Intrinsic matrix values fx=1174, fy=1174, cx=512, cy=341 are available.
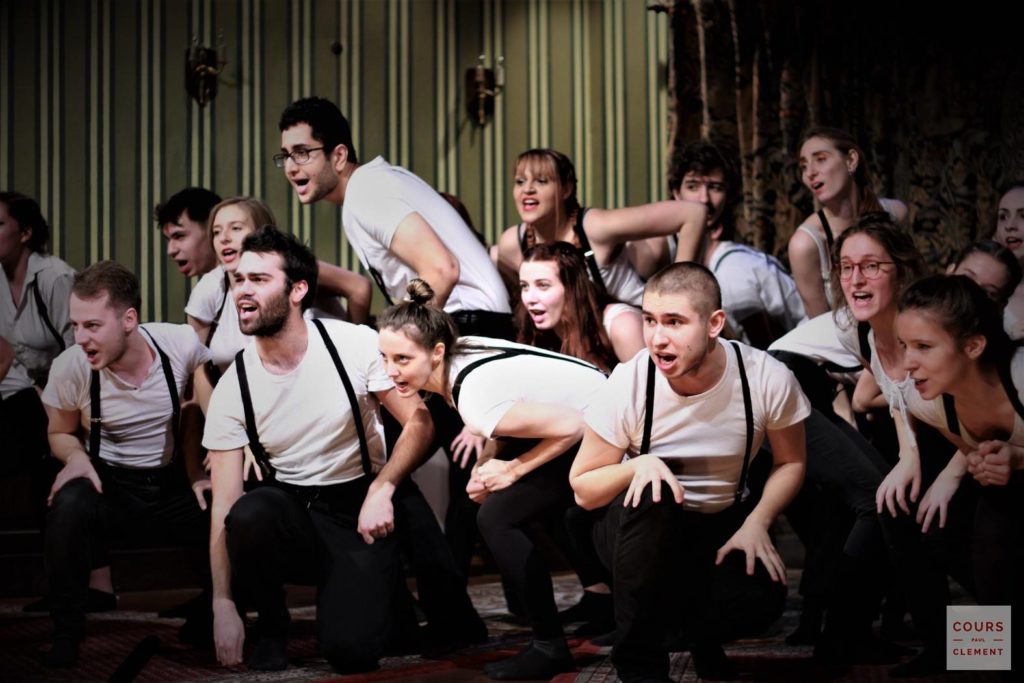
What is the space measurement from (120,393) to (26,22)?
138 cm

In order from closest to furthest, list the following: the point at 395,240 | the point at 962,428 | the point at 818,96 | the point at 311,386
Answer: the point at 962,428 → the point at 311,386 → the point at 395,240 → the point at 818,96

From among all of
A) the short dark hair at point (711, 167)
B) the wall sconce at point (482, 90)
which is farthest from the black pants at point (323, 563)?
the wall sconce at point (482, 90)

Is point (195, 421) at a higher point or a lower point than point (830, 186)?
lower

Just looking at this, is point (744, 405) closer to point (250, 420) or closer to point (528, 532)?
point (528, 532)

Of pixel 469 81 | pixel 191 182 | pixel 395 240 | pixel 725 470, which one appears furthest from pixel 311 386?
pixel 469 81

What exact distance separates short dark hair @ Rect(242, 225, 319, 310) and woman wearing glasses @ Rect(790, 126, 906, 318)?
1.26 metres

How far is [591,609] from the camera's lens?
290 cm

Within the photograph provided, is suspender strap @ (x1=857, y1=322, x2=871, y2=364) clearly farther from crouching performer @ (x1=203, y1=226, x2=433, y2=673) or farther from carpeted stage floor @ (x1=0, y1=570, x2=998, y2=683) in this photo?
crouching performer @ (x1=203, y1=226, x2=433, y2=673)

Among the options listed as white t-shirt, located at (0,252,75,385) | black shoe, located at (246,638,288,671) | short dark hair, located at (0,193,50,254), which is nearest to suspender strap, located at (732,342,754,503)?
black shoe, located at (246,638,288,671)

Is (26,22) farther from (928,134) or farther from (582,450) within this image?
(928,134)

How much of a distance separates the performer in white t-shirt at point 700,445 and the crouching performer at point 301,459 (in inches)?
23.5

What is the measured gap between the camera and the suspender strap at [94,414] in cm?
285

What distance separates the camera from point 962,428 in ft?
7.39

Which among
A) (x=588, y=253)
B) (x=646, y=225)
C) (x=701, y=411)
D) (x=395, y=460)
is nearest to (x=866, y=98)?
(x=646, y=225)
